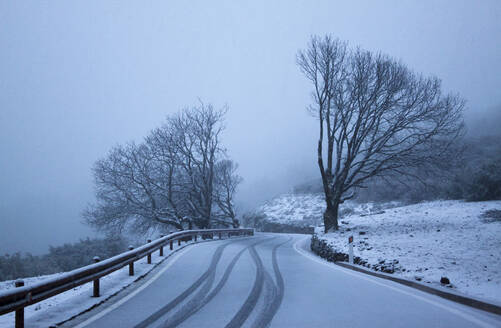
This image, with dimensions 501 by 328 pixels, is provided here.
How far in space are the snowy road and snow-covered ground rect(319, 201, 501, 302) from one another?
49.2 inches

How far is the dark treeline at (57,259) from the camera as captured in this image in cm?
1978

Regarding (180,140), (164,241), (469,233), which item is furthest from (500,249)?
(180,140)

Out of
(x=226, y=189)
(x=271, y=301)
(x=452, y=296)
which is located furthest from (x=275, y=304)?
(x=226, y=189)

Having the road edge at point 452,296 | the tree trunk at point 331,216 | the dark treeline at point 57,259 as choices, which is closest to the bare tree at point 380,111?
the tree trunk at point 331,216

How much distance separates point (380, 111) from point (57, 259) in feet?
83.4

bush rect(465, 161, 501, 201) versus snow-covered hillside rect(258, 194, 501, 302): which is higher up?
bush rect(465, 161, 501, 201)

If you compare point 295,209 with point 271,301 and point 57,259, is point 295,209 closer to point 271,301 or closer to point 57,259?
point 57,259

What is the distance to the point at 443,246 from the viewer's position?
394 inches

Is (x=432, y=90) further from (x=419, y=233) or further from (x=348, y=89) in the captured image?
(x=419, y=233)

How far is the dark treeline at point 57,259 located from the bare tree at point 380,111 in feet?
60.7

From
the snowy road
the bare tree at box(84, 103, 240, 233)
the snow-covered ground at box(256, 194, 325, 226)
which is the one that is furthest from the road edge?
the snow-covered ground at box(256, 194, 325, 226)

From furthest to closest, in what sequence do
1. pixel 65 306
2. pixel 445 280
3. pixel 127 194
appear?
pixel 127 194 < pixel 445 280 < pixel 65 306

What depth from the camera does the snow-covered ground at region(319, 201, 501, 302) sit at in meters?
6.96

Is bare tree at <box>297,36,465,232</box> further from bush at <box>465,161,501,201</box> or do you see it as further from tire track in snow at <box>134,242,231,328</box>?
tire track in snow at <box>134,242,231,328</box>
